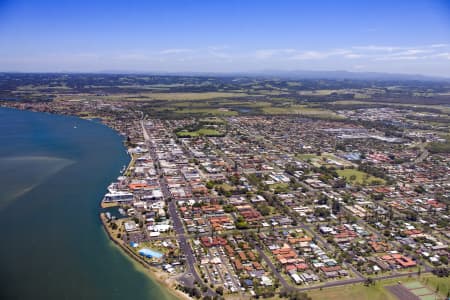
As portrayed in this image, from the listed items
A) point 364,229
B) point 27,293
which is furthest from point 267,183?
point 27,293

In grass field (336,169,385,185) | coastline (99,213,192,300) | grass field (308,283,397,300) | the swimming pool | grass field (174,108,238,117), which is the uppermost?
grass field (174,108,238,117)

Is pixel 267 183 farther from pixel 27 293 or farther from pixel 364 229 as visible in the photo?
pixel 27 293

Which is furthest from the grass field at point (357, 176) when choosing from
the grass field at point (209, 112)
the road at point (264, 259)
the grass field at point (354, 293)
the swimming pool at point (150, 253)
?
the grass field at point (209, 112)

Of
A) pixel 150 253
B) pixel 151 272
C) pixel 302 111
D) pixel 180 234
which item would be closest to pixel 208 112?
pixel 302 111

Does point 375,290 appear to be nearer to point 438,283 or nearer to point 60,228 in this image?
point 438,283

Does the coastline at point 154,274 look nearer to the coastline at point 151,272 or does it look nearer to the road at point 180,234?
the coastline at point 151,272

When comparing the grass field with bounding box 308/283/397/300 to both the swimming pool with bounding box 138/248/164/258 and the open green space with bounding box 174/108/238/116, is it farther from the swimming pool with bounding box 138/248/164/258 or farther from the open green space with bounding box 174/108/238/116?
the open green space with bounding box 174/108/238/116

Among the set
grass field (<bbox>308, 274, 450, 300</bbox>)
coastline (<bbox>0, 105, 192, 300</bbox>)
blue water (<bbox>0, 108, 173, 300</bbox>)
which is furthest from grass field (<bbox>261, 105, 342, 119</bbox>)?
coastline (<bbox>0, 105, 192, 300</bbox>)
